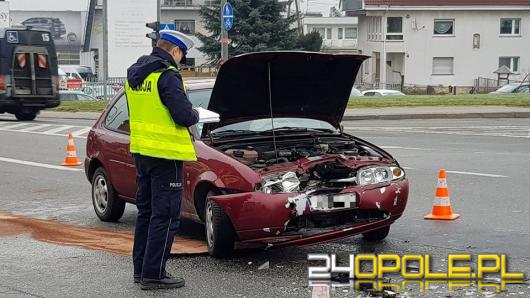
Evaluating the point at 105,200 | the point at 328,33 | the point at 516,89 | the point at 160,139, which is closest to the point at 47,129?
the point at 105,200

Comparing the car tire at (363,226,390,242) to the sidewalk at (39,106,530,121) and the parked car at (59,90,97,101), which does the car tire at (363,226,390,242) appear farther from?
the parked car at (59,90,97,101)

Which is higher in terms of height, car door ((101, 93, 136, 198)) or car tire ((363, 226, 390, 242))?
car door ((101, 93, 136, 198))

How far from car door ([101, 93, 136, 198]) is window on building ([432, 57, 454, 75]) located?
51.7 metres

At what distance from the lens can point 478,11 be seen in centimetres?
5916

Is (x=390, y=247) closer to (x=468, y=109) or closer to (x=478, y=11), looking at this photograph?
(x=468, y=109)

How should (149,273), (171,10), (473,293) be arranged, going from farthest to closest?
(171,10)
(149,273)
(473,293)

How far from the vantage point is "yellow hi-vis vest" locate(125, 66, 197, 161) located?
6887mm

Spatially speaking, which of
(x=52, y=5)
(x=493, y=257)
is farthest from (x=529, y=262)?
(x=52, y=5)

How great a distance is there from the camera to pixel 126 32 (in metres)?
57.8

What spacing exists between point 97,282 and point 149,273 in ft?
1.74

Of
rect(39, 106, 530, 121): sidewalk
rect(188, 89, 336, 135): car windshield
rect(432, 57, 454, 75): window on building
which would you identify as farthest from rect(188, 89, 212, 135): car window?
rect(432, 57, 454, 75): window on building

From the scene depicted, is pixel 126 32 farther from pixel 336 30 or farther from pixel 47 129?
pixel 336 30

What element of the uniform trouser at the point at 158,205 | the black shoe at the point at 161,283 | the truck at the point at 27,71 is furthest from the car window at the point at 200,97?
the truck at the point at 27,71

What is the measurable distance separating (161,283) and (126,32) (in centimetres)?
5195
